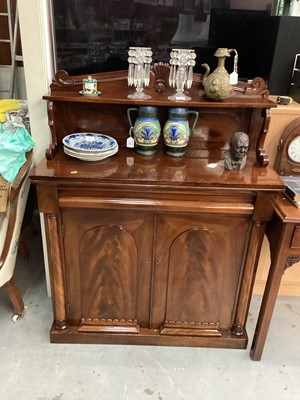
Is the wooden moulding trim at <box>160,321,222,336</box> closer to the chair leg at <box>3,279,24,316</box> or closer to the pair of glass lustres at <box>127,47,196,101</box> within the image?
the chair leg at <box>3,279,24,316</box>

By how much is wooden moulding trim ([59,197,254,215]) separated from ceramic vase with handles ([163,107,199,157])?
259 millimetres

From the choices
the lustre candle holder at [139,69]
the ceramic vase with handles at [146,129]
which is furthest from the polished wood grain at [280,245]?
the lustre candle holder at [139,69]

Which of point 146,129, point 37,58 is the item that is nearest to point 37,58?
point 37,58

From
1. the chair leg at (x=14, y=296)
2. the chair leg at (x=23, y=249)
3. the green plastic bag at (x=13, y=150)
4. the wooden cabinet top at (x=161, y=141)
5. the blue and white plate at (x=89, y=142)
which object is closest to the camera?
the wooden cabinet top at (x=161, y=141)

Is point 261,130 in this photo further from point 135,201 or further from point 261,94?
point 135,201

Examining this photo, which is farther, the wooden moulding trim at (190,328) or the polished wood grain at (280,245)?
the wooden moulding trim at (190,328)

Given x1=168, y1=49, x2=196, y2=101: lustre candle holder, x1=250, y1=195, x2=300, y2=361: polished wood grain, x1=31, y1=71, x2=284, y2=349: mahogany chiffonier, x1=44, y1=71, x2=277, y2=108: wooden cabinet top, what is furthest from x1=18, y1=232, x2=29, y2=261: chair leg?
x1=250, y1=195, x2=300, y2=361: polished wood grain

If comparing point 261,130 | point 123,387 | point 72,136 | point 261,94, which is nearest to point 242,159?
point 261,130

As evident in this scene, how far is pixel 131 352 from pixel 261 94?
1264mm

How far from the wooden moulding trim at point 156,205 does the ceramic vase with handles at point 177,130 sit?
10.2 inches

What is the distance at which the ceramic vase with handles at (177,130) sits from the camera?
1467 millimetres

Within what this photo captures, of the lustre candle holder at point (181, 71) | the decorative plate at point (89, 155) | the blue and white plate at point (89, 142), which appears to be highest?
the lustre candle holder at point (181, 71)

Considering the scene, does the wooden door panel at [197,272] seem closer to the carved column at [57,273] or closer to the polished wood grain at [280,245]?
the polished wood grain at [280,245]

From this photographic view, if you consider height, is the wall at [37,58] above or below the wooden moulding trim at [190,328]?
above
